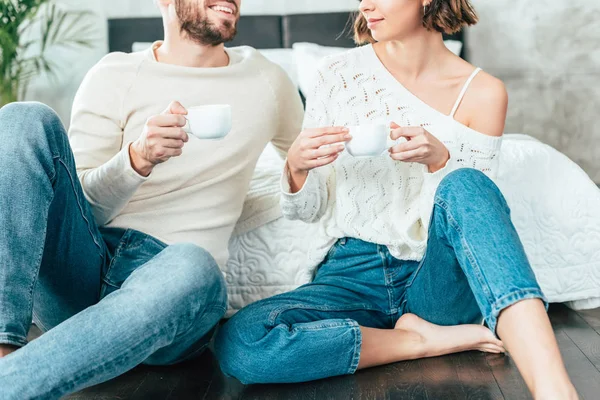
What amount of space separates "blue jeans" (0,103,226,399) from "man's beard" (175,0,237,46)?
486mm

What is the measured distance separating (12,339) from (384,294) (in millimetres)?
831

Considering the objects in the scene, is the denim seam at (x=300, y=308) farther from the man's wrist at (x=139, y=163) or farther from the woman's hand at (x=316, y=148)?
the man's wrist at (x=139, y=163)

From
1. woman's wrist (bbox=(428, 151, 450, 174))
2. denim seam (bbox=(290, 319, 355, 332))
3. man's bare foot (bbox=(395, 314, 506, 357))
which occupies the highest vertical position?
woman's wrist (bbox=(428, 151, 450, 174))

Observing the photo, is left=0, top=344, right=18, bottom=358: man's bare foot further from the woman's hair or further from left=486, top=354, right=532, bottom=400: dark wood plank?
the woman's hair

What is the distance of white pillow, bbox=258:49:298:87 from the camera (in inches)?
135

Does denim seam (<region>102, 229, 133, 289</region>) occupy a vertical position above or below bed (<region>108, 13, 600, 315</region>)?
above

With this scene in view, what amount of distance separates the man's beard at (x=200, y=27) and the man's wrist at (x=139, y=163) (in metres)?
0.40

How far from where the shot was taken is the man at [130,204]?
1.33 meters

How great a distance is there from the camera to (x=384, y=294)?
175 cm

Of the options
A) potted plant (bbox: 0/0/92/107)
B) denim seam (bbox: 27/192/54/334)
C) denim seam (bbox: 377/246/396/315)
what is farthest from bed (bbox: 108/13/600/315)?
potted plant (bbox: 0/0/92/107)

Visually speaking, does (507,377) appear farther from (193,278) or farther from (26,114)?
(26,114)

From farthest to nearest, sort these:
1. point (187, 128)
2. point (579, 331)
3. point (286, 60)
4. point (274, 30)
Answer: point (274, 30) → point (286, 60) → point (579, 331) → point (187, 128)

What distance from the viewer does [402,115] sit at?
67.9 inches

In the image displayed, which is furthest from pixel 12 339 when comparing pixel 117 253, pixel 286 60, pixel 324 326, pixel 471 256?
pixel 286 60
